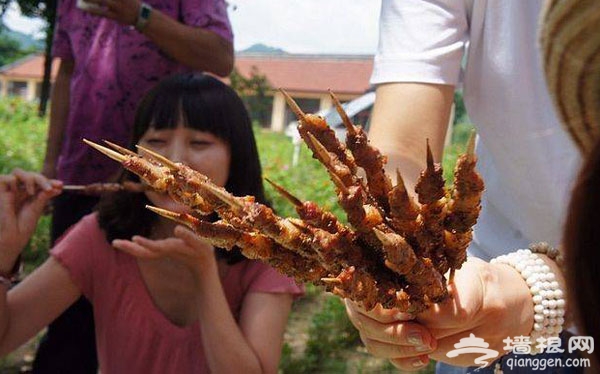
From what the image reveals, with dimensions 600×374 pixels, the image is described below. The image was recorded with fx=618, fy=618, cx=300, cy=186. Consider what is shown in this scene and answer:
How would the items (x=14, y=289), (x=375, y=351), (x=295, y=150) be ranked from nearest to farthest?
(x=375, y=351) → (x=14, y=289) → (x=295, y=150)

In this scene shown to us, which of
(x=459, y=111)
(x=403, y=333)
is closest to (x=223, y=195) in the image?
(x=403, y=333)

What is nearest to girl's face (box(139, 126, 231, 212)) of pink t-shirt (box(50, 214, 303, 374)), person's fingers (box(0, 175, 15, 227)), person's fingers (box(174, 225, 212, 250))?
person's fingers (box(174, 225, 212, 250))

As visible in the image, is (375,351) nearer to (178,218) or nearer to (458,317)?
(458,317)

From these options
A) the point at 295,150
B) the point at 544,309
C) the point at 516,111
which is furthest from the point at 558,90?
the point at 295,150

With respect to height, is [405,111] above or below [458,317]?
above

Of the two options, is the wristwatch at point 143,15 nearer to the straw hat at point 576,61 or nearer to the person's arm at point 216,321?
the person's arm at point 216,321

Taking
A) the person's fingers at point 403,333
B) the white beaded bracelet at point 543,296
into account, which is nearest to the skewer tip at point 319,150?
the person's fingers at point 403,333

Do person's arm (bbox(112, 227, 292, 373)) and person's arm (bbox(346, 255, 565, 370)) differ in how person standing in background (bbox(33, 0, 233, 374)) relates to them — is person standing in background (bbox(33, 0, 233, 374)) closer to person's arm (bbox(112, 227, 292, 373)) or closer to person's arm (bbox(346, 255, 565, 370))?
person's arm (bbox(112, 227, 292, 373))

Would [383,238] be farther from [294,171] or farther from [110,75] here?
[294,171]
